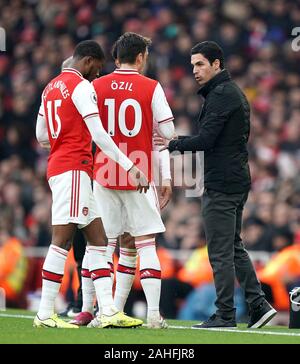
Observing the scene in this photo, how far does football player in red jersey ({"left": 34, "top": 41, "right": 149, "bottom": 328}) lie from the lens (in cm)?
823

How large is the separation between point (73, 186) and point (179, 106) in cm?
957

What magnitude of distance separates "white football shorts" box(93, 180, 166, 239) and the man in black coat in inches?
17.0

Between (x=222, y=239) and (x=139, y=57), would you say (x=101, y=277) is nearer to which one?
(x=222, y=239)

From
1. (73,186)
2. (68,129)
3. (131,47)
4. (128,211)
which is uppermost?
(131,47)

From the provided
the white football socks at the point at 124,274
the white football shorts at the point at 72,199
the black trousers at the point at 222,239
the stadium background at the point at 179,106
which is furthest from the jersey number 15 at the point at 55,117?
the stadium background at the point at 179,106

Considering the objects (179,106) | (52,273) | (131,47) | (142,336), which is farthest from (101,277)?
(179,106)

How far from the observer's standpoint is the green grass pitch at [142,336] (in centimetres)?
Answer: 739

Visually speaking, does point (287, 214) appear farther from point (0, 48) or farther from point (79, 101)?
point (0, 48)

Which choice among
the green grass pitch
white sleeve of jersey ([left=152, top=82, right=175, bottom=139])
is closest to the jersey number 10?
A: white sleeve of jersey ([left=152, top=82, right=175, bottom=139])

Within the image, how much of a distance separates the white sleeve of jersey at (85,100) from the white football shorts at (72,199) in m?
0.45

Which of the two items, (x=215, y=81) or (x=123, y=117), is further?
(x=215, y=81)

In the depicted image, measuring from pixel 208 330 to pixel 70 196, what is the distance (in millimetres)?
1438

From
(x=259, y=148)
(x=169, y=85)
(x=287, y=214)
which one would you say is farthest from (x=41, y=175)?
(x=287, y=214)

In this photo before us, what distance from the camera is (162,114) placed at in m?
8.52
